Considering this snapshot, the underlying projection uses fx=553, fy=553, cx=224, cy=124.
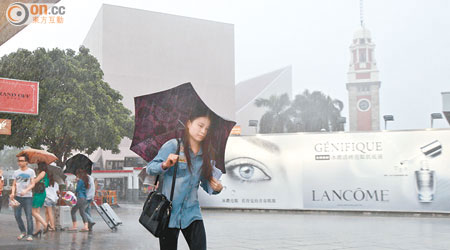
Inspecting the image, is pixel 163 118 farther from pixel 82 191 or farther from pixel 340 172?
pixel 340 172

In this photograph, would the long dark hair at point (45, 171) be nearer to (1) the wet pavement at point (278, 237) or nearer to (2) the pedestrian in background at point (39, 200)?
(2) the pedestrian in background at point (39, 200)

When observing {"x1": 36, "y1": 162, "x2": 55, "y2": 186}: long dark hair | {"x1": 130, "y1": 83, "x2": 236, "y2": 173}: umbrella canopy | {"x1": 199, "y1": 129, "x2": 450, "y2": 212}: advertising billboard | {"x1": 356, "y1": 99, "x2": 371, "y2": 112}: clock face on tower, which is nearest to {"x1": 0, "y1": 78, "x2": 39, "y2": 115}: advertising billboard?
{"x1": 36, "y1": 162, "x2": 55, "y2": 186}: long dark hair

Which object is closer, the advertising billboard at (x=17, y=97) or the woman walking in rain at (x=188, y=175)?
the woman walking in rain at (x=188, y=175)

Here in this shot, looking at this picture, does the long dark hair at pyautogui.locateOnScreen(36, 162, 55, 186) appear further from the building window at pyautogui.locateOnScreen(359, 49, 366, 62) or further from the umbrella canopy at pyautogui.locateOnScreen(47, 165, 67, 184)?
the building window at pyautogui.locateOnScreen(359, 49, 366, 62)

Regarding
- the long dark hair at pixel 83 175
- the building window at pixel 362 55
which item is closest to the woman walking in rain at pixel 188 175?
the long dark hair at pixel 83 175

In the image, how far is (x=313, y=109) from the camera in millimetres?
74938

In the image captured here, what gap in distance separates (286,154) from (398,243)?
10.3 meters

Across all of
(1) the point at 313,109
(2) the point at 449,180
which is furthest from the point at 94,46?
(2) the point at 449,180

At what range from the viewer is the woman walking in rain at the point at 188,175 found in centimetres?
446

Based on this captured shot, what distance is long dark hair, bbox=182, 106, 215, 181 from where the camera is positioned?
4582mm

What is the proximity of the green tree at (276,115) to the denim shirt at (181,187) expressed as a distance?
214 feet

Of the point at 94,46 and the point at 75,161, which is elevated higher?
the point at 94,46

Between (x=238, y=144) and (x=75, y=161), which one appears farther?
(x=238, y=144)

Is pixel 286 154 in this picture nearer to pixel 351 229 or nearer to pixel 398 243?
pixel 351 229
